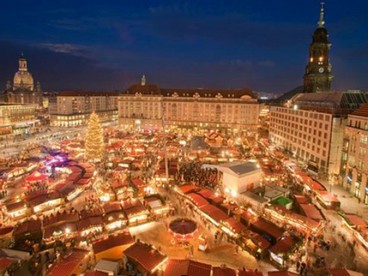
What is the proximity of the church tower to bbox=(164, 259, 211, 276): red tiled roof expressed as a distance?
5917 cm

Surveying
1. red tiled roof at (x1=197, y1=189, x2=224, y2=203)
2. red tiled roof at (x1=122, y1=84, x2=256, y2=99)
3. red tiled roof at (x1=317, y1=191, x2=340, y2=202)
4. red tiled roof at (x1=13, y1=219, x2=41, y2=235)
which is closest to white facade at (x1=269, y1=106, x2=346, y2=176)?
red tiled roof at (x1=317, y1=191, x2=340, y2=202)

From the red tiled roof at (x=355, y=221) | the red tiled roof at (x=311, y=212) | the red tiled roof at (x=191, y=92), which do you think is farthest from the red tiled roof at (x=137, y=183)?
the red tiled roof at (x=191, y=92)

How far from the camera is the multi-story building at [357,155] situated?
2984 centimetres

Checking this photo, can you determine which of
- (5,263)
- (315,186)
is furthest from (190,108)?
(5,263)

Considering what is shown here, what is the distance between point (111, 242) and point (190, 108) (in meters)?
Result: 65.1

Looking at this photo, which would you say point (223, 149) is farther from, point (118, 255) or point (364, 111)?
point (118, 255)

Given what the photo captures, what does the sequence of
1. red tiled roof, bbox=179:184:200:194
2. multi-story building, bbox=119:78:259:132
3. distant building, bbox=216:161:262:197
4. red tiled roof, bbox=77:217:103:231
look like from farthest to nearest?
multi-story building, bbox=119:78:259:132 → distant building, bbox=216:161:262:197 → red tiled roof, bbox=179:184:200:194 → red tiled roof, bbox=77:217:103:231

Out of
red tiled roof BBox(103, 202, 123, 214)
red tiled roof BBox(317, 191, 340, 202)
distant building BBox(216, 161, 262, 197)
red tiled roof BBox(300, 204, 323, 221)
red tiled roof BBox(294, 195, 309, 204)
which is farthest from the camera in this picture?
distant building BBox(216, 161, 262, 197)

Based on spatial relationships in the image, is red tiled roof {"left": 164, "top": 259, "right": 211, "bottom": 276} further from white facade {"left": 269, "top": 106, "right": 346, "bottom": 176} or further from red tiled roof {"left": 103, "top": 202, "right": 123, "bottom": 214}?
white facade {"left": 269, "top": 106, "right": 346, "bottom": 176}

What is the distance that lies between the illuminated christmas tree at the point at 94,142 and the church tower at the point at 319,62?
51458mm

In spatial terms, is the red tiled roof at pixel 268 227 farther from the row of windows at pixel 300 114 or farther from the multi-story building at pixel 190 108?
the multi-story building at pixel 190 108

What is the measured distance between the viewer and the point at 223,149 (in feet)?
163

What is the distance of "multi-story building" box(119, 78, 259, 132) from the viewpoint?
7775cm

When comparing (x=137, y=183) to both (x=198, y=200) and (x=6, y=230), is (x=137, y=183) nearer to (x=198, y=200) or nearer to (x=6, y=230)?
(x=198, y=200)
